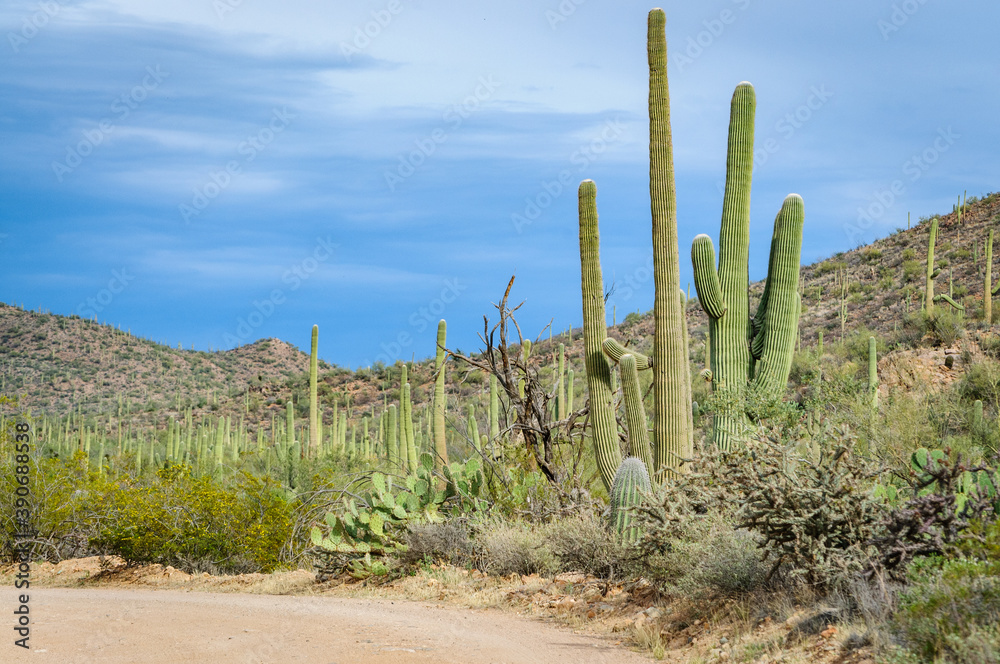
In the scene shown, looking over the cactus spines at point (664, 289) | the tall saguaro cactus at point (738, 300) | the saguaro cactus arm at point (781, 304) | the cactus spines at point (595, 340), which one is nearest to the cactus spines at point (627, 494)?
the cactus spines at point (664, 289)

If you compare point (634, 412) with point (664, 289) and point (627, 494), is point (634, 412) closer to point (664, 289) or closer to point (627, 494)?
point (664, 289)

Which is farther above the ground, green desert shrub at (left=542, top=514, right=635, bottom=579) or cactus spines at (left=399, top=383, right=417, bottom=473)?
cactus spines at (left=399, top=383, right=417, bottom=473)

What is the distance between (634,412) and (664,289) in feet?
5.20

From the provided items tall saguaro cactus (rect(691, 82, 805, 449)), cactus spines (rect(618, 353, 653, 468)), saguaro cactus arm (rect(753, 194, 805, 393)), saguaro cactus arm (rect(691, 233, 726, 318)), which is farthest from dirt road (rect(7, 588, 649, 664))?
saguaro cactus arm (rect(753, 194, 805, 393))

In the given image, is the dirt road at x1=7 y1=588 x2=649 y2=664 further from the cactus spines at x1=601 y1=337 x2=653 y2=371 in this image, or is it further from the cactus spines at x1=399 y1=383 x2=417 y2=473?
the cactus spines at x1=399 y1=383 x2=417 y2=473

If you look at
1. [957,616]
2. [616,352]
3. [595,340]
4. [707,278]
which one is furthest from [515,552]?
[957,616]

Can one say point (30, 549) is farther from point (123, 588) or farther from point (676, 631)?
point (676, 631)

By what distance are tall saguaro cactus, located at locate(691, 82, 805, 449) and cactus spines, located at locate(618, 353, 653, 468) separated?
1911 millimetres

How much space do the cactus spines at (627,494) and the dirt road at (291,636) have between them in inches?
58.1

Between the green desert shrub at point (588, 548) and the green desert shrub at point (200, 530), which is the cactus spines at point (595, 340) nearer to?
the green desert shrub at point (588, 548)

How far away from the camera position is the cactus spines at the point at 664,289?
11.3 metres

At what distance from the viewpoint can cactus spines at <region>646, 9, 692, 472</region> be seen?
37.1 ft

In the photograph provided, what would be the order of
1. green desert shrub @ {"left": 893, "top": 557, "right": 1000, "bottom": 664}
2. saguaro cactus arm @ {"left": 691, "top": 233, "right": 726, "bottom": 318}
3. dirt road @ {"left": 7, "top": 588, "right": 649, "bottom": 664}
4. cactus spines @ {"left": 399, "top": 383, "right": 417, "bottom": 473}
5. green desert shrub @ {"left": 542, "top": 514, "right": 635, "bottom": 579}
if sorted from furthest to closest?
cactus spines @ {"left": 399, "top": 383, "right": 417, "bottom": 473} → saguaro cactus arm @ {"left": 691, "top": 233, "right": 726, "bottom": 318} → green desert shrub @ {"left": 542, "top": 514, "right": 635, "bottom": 579} → dirt road @ {"left": 7, "top": 588, "right": 649, "bottom": 664} → green desert shrub @ {"left": 893, "top": 557, "right": 1000, "bottom": 664}

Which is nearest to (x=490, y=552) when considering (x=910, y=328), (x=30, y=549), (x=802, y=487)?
(x=802, y=487)
